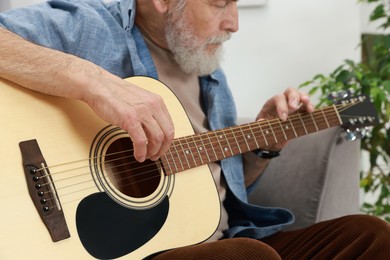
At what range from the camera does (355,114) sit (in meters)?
1.62

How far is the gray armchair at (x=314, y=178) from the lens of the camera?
1654 mm

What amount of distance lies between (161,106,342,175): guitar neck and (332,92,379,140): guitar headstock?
27mm

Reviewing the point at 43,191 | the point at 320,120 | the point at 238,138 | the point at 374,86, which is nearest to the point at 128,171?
the point at 43,191

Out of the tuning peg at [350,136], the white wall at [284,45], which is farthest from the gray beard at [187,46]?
the white wall at [284,45]

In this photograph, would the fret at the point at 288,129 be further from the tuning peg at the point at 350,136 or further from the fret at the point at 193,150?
the fret at the point at 193,150

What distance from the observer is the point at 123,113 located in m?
1.07

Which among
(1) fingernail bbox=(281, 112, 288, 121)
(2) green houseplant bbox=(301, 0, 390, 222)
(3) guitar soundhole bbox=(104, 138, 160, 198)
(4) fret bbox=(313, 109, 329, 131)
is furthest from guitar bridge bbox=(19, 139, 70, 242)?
(2) green houseplant bbox=(301, 0, 390, 222)

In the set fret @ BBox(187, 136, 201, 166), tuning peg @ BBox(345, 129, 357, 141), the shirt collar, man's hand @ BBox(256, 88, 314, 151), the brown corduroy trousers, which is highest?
the shirt collar

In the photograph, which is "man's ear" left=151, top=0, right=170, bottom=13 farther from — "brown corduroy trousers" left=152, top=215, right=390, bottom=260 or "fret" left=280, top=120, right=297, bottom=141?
"brown corduroy trousers" left=152, top=215, right=390, bottom=260

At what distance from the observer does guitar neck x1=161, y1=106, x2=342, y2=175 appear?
125cm

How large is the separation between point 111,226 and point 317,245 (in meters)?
0.48

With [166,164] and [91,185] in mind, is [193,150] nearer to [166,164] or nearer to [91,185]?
[166,164]

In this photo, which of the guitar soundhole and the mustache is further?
the mustache

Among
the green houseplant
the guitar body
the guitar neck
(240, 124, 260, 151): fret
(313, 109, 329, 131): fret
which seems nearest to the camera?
the guitar body
